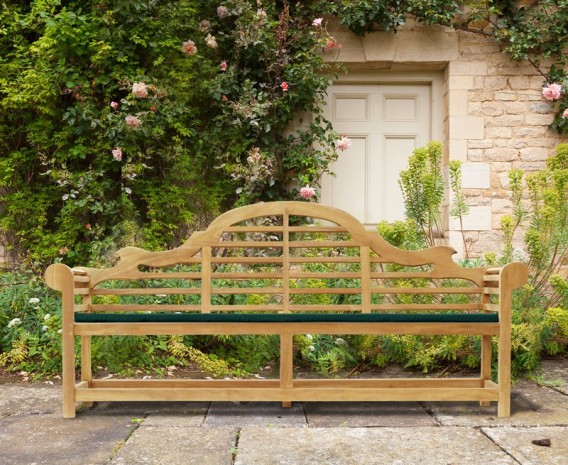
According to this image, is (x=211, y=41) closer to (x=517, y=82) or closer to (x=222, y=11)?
(x=222, y=11)

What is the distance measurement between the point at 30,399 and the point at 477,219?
13.8 feet

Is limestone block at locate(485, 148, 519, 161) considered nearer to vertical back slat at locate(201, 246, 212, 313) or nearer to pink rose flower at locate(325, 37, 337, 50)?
pink rose flower at locate(325, 37, 337, 50)

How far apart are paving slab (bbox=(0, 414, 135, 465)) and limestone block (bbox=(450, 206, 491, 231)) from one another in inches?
158

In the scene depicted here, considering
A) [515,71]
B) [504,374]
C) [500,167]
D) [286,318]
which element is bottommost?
[504,374]

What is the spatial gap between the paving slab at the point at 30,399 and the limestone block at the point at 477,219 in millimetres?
3891

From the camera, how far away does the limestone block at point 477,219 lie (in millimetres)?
6301

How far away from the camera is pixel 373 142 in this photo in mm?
6609

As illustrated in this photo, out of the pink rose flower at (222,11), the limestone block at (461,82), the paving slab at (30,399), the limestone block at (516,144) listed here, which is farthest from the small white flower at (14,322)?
the limestone block at (516,144)

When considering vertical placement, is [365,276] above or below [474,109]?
below

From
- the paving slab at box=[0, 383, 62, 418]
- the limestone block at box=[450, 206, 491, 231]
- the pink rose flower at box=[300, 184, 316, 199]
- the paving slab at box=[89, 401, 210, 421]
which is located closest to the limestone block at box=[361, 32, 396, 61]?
the pink rose flower at box=[300, 184, 316, 199]

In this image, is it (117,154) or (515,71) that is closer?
(117,154)

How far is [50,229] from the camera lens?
6285mm

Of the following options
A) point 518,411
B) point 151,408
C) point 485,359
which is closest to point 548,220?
point 485,359

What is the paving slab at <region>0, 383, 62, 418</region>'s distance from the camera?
346 cm
